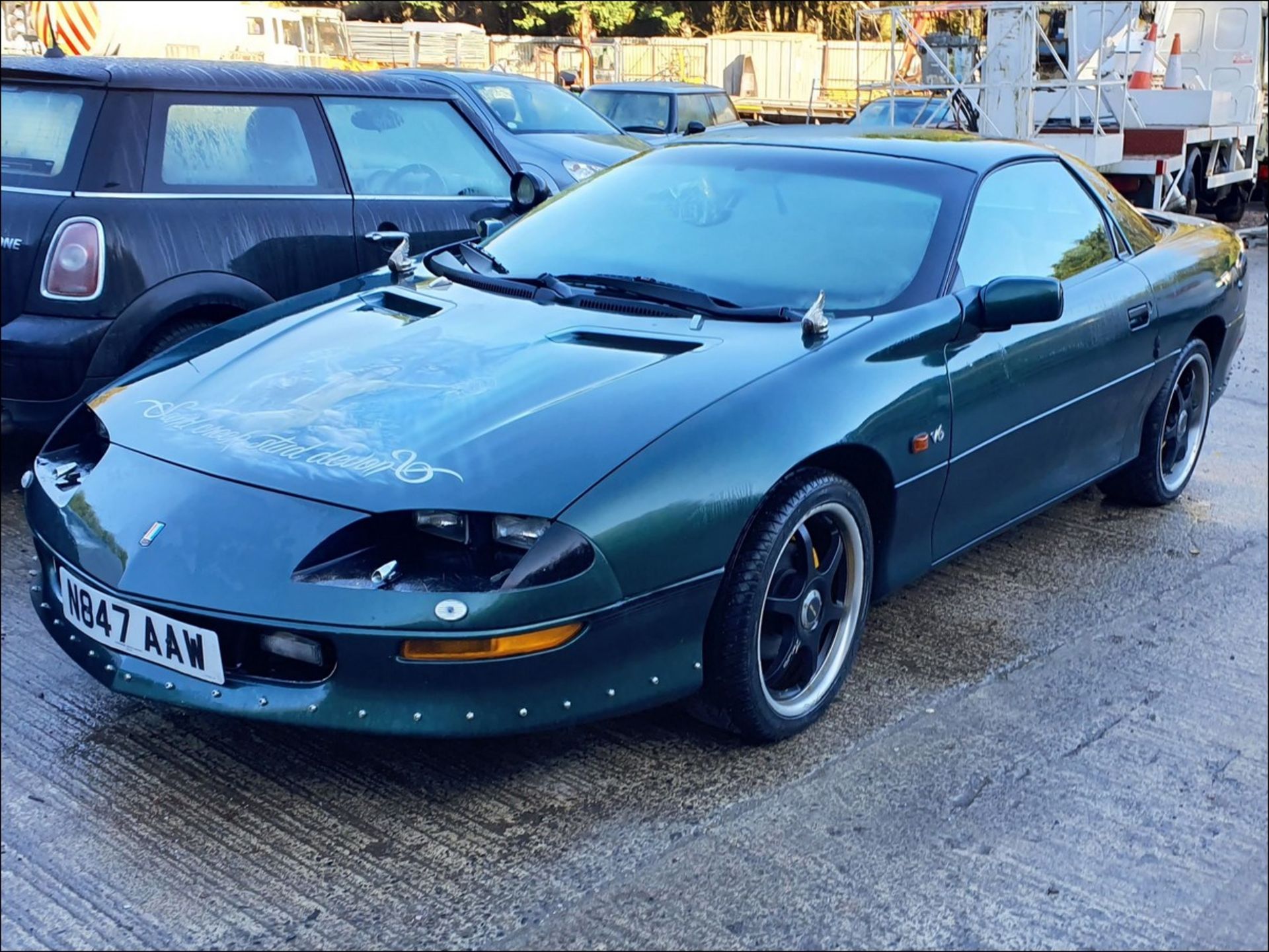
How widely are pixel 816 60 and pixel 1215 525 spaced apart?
2959cm

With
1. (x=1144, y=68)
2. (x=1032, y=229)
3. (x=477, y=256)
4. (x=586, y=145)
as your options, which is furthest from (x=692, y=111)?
(x=477, y=256)

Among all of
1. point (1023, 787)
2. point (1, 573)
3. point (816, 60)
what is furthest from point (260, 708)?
point (816, 60)

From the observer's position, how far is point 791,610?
309 cm

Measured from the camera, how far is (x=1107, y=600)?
4.12 metres

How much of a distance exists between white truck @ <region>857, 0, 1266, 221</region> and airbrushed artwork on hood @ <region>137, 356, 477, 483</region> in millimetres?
9971

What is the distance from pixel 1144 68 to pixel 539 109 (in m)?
7.43

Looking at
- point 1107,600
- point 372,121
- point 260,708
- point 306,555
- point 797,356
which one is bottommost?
point 1107,600

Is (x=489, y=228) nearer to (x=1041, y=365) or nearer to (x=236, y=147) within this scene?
(x=236, y=147)

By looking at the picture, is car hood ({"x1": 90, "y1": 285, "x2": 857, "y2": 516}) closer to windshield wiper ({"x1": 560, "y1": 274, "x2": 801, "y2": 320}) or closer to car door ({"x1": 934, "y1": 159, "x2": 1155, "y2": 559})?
windshield wiper ({"x1": 560, "y1": 274, "x2": 801, "y2": 320})

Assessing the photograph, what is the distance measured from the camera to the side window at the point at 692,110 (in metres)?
14.4

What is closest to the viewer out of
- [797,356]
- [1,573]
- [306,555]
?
[306,555]

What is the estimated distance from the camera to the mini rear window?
461 centimetres

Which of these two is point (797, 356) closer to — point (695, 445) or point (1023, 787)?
point (695, 445)

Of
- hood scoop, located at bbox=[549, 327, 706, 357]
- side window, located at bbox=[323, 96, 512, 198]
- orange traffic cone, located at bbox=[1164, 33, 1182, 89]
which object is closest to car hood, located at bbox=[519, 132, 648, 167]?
side window, located at bbox=[323, 96, 512, 198]
